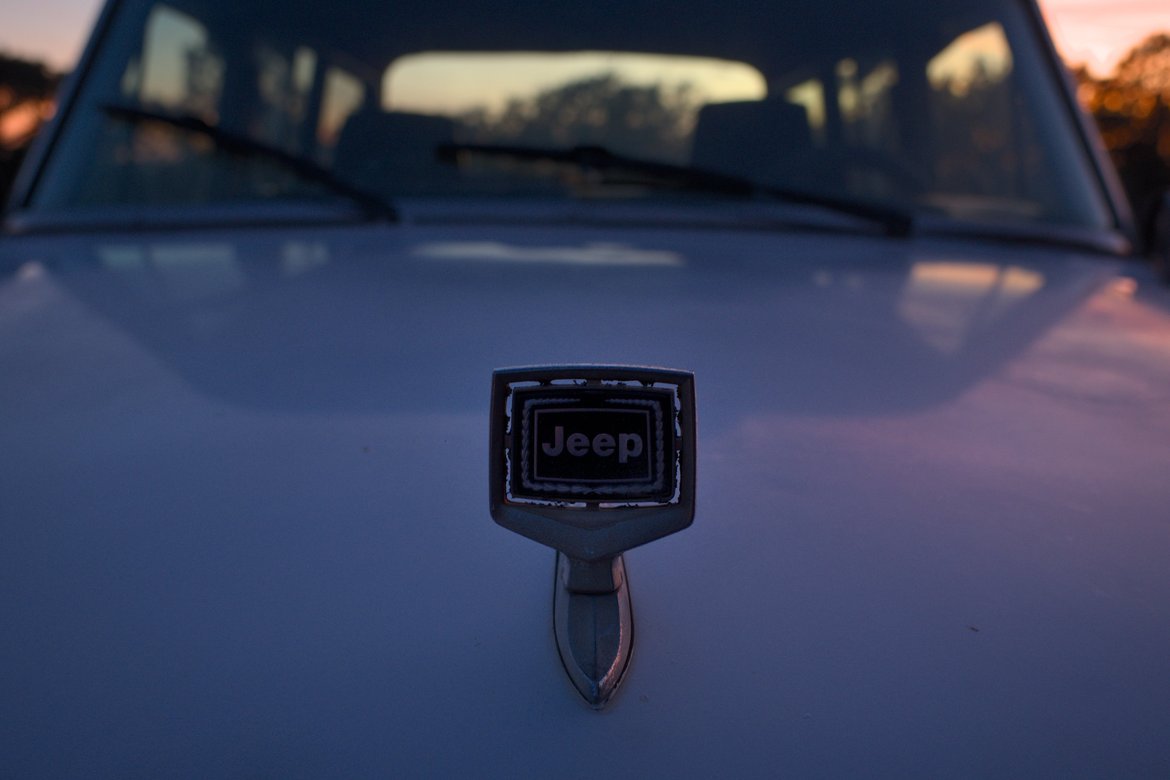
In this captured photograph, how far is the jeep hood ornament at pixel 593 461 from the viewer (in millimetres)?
669

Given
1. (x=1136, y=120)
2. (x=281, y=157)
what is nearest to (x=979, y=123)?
(x=1136, y=120)

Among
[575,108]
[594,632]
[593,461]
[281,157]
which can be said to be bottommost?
[594,632]

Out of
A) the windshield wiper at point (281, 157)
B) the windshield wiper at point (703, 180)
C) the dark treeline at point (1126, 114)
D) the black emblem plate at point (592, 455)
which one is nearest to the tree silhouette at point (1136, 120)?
the dark treeline at point (1126, 114)

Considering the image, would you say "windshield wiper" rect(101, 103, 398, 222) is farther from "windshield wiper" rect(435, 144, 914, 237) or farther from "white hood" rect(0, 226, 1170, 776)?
"white hood" rect(0, 226, 1170, 776)

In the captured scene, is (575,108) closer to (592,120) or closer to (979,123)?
(592,120)

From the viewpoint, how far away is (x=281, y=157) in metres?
1.86

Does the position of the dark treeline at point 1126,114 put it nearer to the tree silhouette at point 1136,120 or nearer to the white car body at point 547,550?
the tree silhouette at point 1136,120

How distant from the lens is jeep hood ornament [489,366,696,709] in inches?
26.4

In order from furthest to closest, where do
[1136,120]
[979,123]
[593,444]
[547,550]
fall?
[1136,120]
[979,123]
[547,550]
[593,444]

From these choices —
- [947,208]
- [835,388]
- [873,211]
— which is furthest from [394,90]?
[835,388]

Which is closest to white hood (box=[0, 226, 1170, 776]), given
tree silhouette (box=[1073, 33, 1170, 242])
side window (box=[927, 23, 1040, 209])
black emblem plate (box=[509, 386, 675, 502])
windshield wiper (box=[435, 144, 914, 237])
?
black emblem plate (box=[509, 386, 675, 502])

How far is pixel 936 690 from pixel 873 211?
51.2 inches

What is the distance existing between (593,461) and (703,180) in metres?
1.25

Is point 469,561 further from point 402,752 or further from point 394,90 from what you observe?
point 394,90
